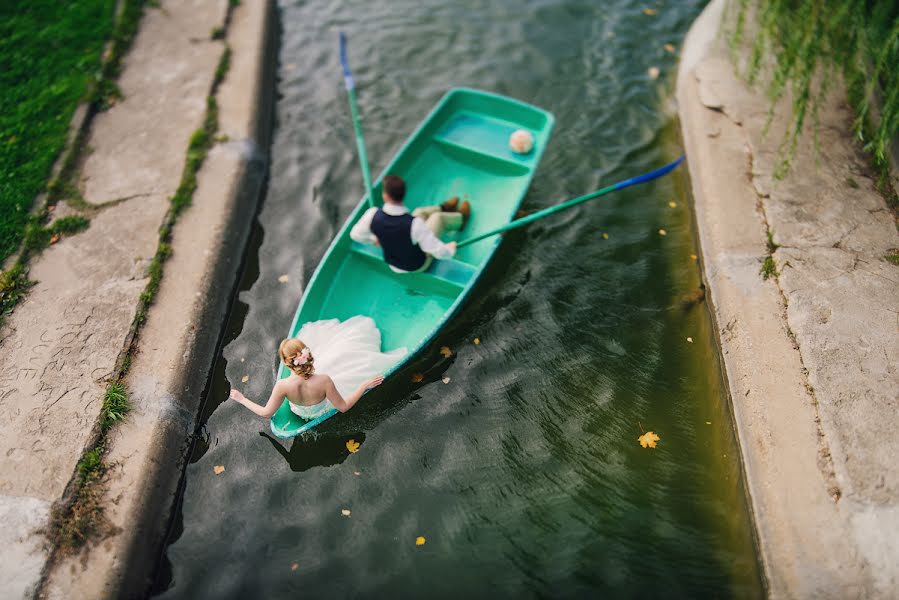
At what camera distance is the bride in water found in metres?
5.07

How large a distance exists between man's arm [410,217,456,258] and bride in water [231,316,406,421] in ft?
2.99

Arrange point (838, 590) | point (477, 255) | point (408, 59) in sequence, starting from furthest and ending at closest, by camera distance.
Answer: point (408, 59) → point (477, 255) → point (838, 590)

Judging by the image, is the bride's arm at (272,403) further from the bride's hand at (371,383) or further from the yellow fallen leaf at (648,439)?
the yellow fallen leaf at (648,439)

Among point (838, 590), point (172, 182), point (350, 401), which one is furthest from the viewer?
point (172, 182)

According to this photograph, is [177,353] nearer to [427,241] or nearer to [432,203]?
[427,241]

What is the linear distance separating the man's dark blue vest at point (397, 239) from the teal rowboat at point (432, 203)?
217 millimetres

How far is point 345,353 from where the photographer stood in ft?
18.9

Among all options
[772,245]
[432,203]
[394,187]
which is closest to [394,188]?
[394,187]

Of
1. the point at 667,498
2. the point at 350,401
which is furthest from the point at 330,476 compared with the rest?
the point at 667,498

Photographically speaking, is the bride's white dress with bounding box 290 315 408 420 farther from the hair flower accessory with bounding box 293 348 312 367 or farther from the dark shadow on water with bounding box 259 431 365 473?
the hair flower accessory with bounding box 293 348 312 367

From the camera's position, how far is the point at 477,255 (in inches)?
271

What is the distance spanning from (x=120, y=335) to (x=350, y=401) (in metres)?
2.54

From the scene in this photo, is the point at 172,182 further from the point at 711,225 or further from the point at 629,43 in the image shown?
the point at 629,43

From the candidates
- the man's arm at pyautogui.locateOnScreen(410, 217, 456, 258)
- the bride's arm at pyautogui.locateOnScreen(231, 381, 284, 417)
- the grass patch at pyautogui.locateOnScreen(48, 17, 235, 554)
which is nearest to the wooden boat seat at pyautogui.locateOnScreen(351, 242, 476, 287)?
the man's arm at pyautogui.locateOnScreen(410, 217, 456, 258)
